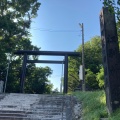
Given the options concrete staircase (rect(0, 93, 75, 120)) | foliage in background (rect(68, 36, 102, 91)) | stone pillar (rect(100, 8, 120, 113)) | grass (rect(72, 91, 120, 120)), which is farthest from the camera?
foliage in background (rect(68, 36, 102, 91))

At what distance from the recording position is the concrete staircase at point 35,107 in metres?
9.73

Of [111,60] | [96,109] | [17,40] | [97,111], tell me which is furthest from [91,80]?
[111,60]

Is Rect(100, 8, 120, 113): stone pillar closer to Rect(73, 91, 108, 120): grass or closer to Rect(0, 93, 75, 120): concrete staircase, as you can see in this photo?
Rect(73, 91, 108, 120): grass

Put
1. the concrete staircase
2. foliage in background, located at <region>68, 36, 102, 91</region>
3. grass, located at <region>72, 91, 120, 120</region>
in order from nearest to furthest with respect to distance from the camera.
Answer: grass, located at <region>72, 91, 120, 120</region> → the concrete staircase → foliage in background, located at <region>68, 36, 102, 91</region>

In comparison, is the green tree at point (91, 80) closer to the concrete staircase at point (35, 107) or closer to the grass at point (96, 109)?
the concrete staircase at point (35, 107)

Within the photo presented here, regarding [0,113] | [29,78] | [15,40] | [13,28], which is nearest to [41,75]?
[29,78]

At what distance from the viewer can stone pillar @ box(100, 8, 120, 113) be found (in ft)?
25.8

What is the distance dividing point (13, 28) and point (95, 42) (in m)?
19.1

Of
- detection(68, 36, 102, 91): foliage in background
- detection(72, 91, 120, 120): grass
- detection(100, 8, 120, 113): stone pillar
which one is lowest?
detection(72, 91, 120, 120): grass

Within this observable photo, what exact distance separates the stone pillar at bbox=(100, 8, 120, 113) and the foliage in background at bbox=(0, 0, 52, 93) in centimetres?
988

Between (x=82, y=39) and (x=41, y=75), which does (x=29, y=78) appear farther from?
(x=82, y=39)

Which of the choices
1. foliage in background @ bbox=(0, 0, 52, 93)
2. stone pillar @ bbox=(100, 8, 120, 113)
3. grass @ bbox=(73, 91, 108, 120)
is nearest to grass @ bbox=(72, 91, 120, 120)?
grass @ bbox=(73, 91, 108, 120)

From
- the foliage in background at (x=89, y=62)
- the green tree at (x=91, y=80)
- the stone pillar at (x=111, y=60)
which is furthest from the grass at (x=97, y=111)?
the foliage in background at (x=89, y=62)

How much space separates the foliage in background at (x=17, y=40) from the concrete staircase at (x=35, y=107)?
531 cm
